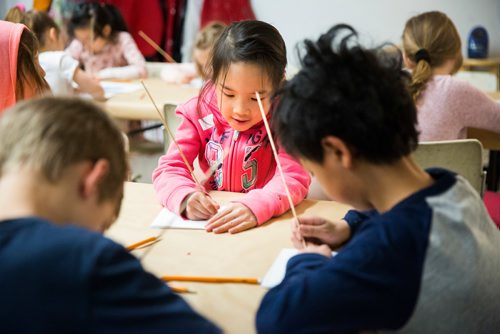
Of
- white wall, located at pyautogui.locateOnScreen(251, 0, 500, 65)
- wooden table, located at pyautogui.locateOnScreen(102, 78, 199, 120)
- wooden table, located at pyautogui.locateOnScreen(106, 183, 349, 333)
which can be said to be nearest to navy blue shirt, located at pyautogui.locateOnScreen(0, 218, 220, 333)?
wooden table, located at pyautogui.locateOnScreen(106, 183, 349, 333)

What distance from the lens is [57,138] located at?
2.93 feet

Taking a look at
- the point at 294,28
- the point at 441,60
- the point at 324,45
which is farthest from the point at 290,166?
the point at 294,28

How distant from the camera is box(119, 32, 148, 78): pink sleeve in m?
3.93

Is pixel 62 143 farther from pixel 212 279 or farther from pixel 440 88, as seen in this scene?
pixel 440 88

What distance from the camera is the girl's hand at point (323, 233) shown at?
1348mm

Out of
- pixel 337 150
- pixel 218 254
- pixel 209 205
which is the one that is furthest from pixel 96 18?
pixel 337 150

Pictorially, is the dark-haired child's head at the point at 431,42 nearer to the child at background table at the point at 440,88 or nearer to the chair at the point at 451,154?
the child at background table at the point at 440,88

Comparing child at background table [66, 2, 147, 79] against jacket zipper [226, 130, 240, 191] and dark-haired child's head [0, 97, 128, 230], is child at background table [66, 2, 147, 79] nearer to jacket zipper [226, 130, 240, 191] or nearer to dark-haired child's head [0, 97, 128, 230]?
jacket zipper [226, 130, 240, 191]

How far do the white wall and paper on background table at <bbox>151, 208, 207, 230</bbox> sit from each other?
128 inches

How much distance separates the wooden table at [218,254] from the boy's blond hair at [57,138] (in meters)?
0.31

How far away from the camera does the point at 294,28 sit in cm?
513

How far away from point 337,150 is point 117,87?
104 inches

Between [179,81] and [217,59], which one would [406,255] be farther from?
[179,81]

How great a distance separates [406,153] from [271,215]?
52cm
